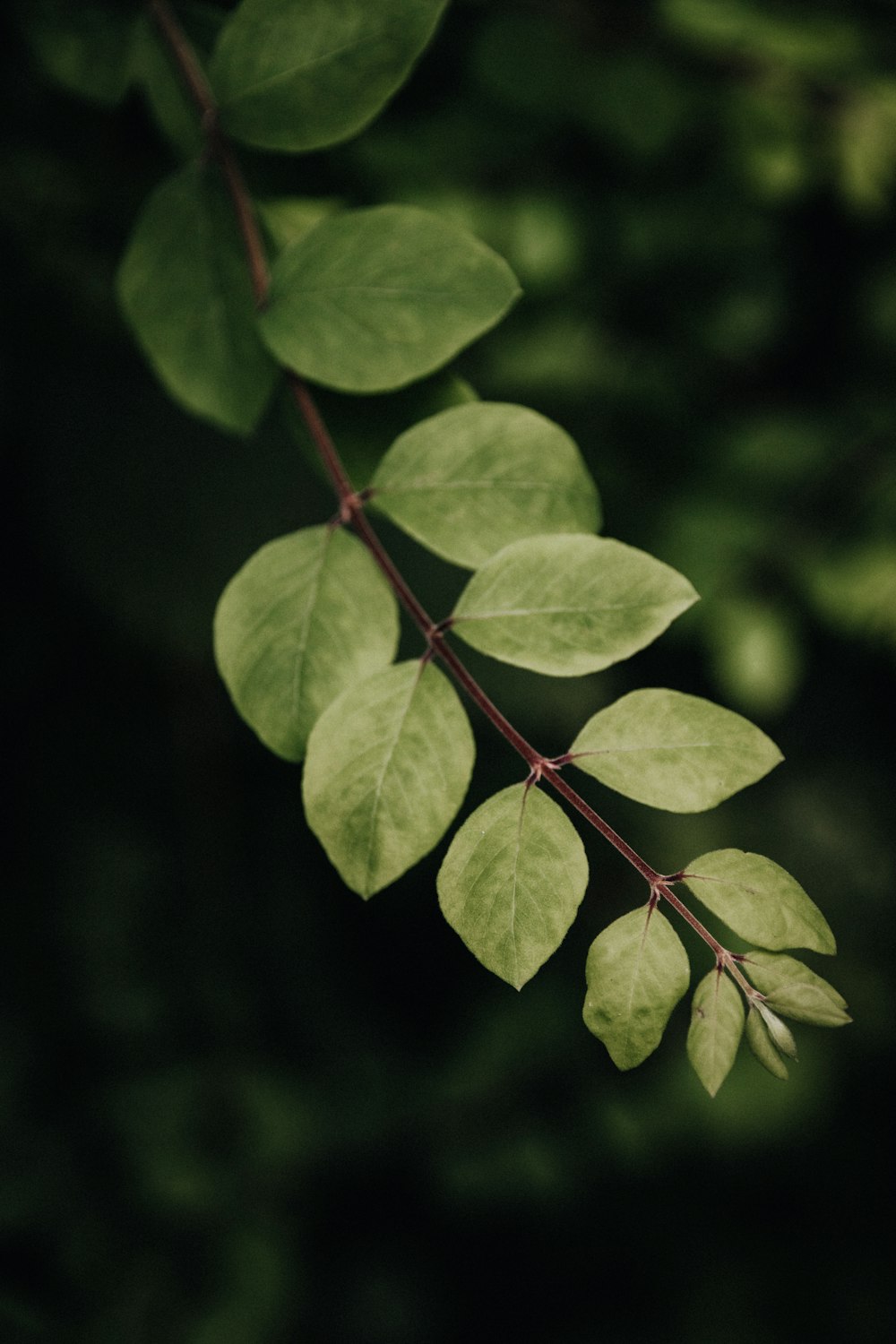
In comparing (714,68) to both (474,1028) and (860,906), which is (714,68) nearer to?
(860,906)

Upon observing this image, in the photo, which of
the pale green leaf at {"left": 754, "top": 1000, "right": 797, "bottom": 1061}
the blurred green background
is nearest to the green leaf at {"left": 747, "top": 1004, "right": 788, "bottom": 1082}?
the pale green leaf at {"left": 754, "top": 1000, "right": 797, "bottom": 1061}

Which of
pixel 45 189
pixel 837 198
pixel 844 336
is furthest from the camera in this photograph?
pixel 844 336

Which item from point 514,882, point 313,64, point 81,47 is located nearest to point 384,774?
point 514,882

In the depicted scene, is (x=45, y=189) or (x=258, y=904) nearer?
(x=45, y=189)

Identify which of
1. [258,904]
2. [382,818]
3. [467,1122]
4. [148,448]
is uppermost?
[382,818]

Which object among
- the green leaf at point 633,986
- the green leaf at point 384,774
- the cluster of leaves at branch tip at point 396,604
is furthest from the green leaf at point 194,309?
the green leaf at point 633,986

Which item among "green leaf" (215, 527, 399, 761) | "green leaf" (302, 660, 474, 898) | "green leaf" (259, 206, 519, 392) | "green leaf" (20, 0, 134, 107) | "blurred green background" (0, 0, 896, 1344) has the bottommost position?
"blurred green background" (0, 0, 896, 1344)

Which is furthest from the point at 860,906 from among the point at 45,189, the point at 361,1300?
the point at 45,189

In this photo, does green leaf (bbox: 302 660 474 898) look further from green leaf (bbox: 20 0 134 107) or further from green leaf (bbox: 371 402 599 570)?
green leaf (bbox: 20 0 134 107)
